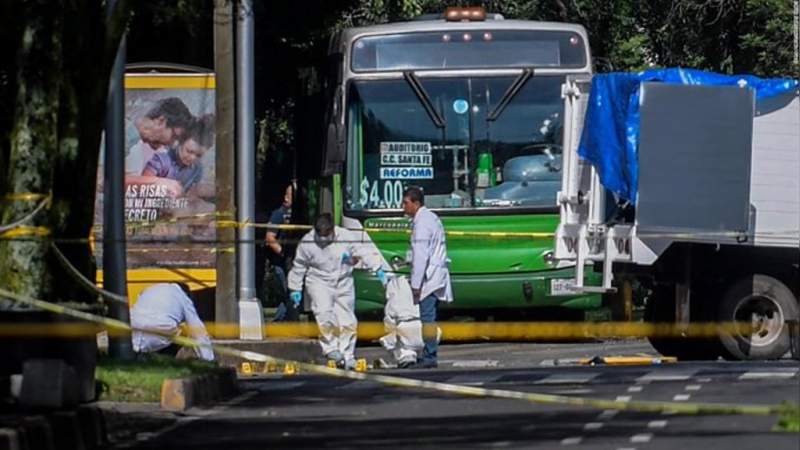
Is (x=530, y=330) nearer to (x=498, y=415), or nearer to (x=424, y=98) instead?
(x=424, y=98)

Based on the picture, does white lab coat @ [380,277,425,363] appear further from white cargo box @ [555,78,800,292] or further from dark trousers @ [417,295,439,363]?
white cargo box @ [555,78,800,292]

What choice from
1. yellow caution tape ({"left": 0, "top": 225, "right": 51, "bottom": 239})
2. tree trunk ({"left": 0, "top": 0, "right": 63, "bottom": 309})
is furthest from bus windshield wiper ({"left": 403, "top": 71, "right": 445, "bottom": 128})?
yellow caution tape ({"left": 0, "top": 225, "right": 51, "bottom": 239})

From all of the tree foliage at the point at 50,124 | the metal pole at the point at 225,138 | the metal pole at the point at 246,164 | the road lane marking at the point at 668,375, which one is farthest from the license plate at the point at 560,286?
the tree foliage at the point at 50,124

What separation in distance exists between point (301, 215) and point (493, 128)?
18.4 ft

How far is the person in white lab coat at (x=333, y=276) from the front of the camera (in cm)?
1870

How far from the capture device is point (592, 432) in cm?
1073

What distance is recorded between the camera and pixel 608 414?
1159 centimetres

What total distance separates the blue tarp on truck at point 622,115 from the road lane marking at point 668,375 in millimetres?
2661

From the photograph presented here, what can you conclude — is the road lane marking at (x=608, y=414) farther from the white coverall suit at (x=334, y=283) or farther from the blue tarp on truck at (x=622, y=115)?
the white coverall suit at (x=334, y=283)

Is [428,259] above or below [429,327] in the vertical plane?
above

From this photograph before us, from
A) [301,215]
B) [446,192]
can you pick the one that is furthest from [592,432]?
[301,215]

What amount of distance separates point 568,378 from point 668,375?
2.57 feet

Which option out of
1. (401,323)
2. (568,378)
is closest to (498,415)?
(568,378)

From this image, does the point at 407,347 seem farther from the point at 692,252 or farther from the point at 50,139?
the point at 50,139
